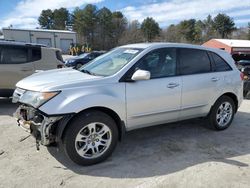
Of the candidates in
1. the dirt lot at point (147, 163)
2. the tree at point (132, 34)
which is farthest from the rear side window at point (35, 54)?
the tree at point (132, 34)

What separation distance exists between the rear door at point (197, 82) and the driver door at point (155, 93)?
6.9 inches

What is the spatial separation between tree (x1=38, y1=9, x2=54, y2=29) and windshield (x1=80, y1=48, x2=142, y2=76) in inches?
3171

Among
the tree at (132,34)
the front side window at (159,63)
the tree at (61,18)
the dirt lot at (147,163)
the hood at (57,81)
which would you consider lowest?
the dirt lot at (147,163)

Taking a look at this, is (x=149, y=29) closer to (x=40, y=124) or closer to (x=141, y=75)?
(x=141, y=75)

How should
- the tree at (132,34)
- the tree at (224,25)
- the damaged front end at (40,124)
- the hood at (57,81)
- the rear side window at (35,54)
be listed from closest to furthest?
the damaged front end at (40,124) → the hood at (57,81) → the rear side window at (35,54) → the tree at (132,34) → the tree at (224,25)

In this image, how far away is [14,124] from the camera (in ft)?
19.9

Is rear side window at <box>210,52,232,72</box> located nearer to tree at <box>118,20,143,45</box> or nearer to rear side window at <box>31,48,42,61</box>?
rear side window at <box>31,48,42,61</box>

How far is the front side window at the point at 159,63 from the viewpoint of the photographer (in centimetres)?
466

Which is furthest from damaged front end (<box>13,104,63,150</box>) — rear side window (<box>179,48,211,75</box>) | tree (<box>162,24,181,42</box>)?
tree (<box>162,24,181,42</box>)

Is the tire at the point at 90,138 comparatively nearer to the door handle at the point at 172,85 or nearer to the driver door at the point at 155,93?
the driver door at the point at 155,93

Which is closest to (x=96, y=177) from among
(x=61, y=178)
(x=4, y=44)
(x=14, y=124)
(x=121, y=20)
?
(x=61, y=178)

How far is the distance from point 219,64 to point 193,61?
0.72 meters

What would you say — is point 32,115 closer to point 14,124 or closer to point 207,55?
point 14,124

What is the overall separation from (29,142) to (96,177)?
1780mm
